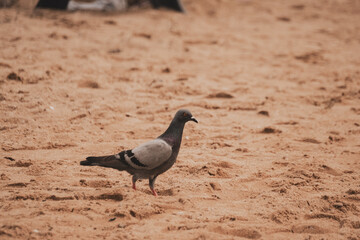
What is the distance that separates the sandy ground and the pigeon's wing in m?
0.25

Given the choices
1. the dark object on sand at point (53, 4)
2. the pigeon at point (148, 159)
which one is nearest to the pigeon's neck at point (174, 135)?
the pigeon at point (148, 159)

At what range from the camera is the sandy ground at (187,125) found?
11.5 ft

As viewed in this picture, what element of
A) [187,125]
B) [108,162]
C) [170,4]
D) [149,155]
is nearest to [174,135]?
[149,155]

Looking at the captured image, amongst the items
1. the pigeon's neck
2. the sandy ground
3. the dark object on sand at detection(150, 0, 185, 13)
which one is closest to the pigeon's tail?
the sandy ground

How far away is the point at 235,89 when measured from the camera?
22.6ft

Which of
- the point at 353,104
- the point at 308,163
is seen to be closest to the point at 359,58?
the point at 353,104

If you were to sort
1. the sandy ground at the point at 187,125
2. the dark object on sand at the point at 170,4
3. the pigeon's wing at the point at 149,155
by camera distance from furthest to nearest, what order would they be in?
1. the dark object on sand at the point at 170,4
2. the pigeon's wing at the point at 149,155
3. the sandy ground at the point at 187,125

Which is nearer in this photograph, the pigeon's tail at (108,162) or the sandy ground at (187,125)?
the sandy ground at (187,125)

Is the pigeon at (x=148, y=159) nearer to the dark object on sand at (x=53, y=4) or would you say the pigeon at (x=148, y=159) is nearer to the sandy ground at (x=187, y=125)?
the sandy ground at (x=187, y=125)

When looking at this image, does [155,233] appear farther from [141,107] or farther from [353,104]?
[353,104]

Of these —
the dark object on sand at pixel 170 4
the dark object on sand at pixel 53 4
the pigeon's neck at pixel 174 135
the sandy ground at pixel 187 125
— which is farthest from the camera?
the dark object on sand at pixel 170 4

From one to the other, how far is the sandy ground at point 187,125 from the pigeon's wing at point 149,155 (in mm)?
250

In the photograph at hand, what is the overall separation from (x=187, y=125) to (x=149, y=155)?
1980 mm

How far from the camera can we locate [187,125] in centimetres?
568
